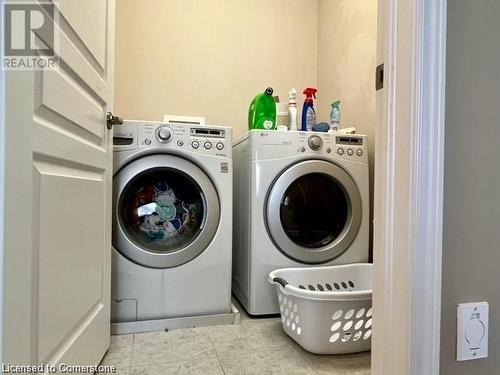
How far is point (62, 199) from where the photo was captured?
28.9 inches

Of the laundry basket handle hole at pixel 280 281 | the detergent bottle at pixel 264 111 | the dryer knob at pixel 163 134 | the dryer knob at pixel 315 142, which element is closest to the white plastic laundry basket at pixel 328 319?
the laundry basket handle hole at pixel 280 281

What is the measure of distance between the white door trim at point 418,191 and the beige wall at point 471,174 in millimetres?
34

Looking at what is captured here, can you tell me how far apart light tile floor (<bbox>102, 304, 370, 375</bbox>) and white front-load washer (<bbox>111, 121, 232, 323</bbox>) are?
122 mm

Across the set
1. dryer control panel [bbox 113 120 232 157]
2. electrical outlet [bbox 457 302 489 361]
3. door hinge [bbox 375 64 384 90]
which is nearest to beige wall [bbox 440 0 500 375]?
electrical outlet [bbox 457 302 489 361]

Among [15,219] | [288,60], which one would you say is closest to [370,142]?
[288,60]

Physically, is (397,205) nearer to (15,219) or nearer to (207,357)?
(15,219)

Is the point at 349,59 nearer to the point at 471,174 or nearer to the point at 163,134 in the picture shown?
the point at 163,134

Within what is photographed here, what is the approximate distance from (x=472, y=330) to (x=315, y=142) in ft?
3.28

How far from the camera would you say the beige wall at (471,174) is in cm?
60

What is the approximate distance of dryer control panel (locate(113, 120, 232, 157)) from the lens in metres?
1.33

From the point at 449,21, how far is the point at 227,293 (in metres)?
1.22

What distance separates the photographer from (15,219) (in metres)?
0.55

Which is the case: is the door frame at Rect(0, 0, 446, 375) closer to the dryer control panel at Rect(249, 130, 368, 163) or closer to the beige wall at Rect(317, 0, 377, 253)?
the dryer control panel at Rect(249, 130, 368, 163)

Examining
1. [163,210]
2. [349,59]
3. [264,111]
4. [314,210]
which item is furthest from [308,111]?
[163,210]
